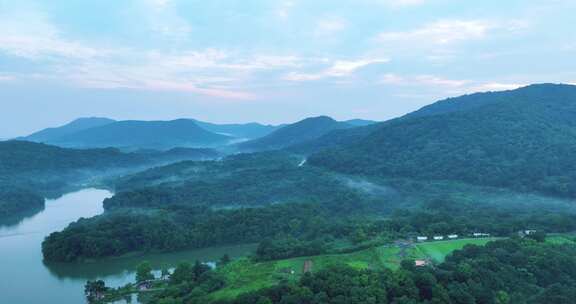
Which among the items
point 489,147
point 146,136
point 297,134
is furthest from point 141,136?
point 489,147

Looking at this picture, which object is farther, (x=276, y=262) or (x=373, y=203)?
(x=373, y=203)

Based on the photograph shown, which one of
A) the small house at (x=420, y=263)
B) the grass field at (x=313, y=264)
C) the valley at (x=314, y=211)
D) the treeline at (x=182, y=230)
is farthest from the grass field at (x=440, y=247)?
the treeline at (x=182, y=230)

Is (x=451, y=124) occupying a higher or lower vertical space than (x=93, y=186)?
higher

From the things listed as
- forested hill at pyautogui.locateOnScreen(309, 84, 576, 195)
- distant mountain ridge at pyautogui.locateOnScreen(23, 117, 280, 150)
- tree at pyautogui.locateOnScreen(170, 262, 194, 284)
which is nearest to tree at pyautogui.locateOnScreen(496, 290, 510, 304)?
tree at pyautogui.locateOnScreen(170, 262, 194, 284)

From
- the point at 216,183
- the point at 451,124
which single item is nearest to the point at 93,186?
the point at 216,183

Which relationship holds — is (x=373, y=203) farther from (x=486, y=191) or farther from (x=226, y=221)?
(x=226, y=221)

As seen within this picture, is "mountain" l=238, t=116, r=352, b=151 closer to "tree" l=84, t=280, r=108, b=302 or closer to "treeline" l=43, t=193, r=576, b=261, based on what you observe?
"treeline" l=43, t=193, r=576, b=261

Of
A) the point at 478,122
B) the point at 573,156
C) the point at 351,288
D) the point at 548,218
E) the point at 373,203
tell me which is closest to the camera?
the point at 351,288
